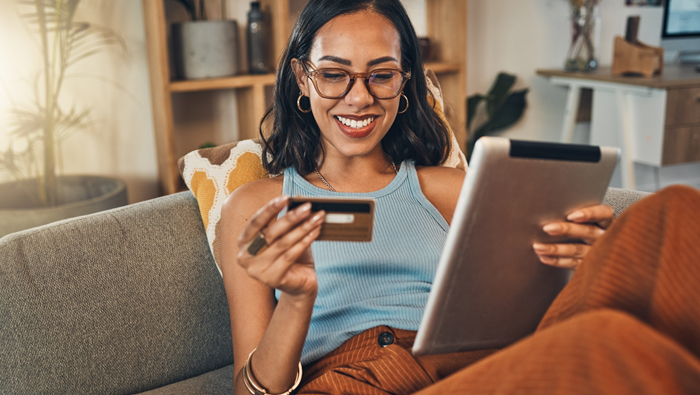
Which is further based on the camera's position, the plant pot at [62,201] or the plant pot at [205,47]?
the plant pot at [205,47]

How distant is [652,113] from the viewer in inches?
107

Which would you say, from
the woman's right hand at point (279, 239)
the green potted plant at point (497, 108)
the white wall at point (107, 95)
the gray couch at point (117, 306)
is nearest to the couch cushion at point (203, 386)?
the gray couch at point (117, 306)

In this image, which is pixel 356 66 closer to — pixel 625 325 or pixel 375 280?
pixel 375 280

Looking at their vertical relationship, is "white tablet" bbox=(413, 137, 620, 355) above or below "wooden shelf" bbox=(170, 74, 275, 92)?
below

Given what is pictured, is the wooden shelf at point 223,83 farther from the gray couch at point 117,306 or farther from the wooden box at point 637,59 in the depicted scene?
the wooden box at point 637,59

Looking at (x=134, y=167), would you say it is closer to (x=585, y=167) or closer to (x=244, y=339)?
(x=244, y=339)

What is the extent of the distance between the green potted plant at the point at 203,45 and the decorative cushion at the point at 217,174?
1.03 m

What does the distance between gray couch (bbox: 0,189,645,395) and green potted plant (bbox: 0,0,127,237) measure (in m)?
0.91

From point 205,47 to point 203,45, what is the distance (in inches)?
0.4

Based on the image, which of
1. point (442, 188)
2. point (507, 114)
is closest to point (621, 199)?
point (442, 188)

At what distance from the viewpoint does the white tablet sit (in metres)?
0.71

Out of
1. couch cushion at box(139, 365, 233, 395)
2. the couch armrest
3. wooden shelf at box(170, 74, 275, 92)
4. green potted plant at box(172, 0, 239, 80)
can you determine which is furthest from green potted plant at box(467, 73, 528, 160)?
couch cushion at box(139, 365, 233, 395)

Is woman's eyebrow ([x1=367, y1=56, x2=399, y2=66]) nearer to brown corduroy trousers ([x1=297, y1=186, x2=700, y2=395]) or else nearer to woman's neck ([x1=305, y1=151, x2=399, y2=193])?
woman's neck ([x1=305, y1=151, x2=399, y2=193])

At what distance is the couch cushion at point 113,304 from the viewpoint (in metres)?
0.99
